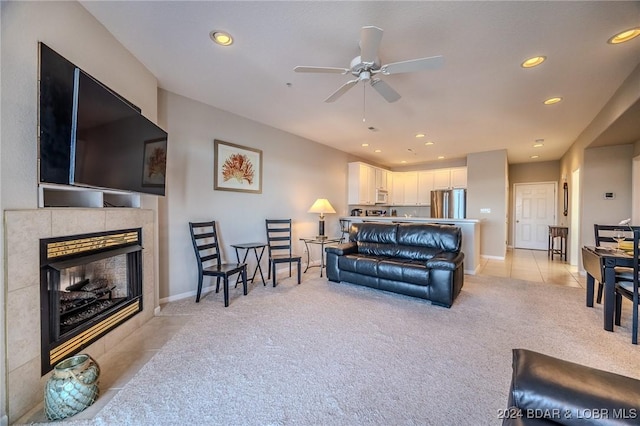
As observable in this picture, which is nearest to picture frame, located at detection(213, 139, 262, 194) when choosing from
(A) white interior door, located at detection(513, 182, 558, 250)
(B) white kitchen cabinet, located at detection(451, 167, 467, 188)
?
(B) white kitchen cabinet, located at detection(451, 167, 467, 188)

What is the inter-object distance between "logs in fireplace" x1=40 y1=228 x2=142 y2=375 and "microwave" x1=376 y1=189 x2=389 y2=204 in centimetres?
593

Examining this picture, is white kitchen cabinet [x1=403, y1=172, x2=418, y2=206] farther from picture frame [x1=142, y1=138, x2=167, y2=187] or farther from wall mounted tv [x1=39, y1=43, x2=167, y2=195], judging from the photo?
wall mounted tv [x1=39, y1=43, x2=167, y2=195]

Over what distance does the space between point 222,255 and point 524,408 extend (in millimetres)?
3730

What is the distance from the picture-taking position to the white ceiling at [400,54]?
192 centimetres

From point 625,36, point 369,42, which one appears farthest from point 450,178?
point 369,42

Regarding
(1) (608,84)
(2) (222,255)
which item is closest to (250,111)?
(2) (222,255)

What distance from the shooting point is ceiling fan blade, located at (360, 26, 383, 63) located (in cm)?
171

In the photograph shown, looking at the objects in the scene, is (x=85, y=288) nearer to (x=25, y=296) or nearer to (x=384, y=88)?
(x=25, y=296)

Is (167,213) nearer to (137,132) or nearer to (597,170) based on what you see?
(137,132)

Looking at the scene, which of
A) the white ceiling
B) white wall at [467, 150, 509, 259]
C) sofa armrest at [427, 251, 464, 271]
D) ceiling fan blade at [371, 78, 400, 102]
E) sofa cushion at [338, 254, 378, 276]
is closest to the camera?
the white ceiling

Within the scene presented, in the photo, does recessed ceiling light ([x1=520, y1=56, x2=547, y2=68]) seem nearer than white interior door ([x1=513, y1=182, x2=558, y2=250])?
Yes

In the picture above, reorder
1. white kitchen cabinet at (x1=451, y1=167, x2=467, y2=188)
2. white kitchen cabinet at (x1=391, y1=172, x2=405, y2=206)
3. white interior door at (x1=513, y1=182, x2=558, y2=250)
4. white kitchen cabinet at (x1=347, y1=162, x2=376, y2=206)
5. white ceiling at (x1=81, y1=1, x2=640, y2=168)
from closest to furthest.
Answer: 1. white ceiling at (x1=81, y1=1, x2=640, y2=168)
2. white kitchen cabinet at (x1=347, y1=162, x2=376, y2=206)
3. white kitchen cabinet at (x1=451, y1=167, x2=467, y2=188)
4. white interior door at (x1=513, y1=182, x2=558, y2=250)
5. white kitchen cabinet at (x1=391, y1=172, x2=405, y2=206)

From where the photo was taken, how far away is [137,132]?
230 cm

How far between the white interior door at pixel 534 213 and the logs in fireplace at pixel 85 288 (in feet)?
32.1
